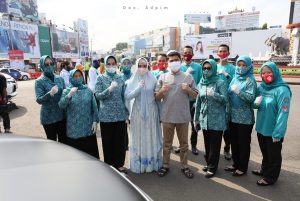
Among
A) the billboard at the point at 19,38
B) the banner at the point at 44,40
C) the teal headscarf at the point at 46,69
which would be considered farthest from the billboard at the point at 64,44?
the teal headscarf at the point at 46,69

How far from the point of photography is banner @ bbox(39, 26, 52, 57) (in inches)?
1754

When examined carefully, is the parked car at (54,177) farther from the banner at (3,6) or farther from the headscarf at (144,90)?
the banner at (3,6)

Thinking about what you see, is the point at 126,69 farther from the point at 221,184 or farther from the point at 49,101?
the point at 221,184

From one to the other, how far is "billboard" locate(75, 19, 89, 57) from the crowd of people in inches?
2471

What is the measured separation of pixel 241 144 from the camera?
4055 mm

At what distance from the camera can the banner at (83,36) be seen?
64.9m

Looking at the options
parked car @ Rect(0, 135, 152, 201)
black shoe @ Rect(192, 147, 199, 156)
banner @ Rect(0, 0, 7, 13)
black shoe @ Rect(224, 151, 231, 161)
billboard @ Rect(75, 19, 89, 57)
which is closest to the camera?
parked car @ Rect(0, 135, 152, 201)

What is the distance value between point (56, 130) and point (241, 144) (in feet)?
9.24

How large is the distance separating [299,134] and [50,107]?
212 inches

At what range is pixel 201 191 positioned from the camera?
368cm

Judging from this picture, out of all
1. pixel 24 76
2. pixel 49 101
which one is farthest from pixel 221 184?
pixel 24 76

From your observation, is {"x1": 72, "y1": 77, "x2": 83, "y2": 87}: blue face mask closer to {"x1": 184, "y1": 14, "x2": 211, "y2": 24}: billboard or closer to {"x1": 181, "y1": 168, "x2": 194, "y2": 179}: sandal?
{"x1": 181, "y1": 168, "x2": 194, "y2": 179}: sandal

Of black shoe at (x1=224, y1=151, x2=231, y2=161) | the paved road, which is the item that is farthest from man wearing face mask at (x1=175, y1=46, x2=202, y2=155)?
black shoe at (x1=224, y1=151, x2=231, y2=161)

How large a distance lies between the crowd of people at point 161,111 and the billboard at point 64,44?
157 ft
